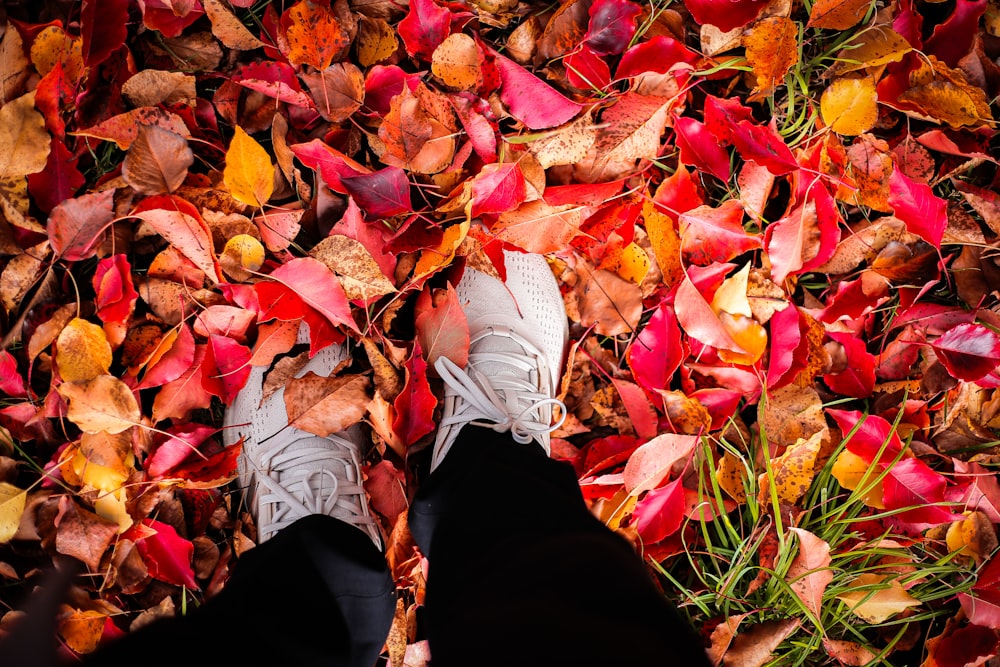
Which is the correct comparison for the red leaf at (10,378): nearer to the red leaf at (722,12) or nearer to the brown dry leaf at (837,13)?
the red leaf at (722,12)

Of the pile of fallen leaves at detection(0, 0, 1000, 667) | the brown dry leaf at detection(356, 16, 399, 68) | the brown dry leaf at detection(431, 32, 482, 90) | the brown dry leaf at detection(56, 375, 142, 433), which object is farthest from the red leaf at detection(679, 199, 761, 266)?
the brown dry leaf at detection(56, 375, 142, 433)

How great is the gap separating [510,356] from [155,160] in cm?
49

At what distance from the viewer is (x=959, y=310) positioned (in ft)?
2.86

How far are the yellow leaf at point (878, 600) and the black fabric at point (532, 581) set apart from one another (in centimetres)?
46

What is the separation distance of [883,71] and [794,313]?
0.36m

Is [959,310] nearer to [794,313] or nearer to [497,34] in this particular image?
[794,313]

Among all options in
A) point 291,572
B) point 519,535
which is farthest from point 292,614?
point 519,535

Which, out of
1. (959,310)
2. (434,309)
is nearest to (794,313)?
(959,310)

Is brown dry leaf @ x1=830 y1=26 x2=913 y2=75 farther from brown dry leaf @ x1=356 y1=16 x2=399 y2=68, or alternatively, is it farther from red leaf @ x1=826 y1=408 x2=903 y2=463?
brown dry leaf @ x1=356 y1=16 x2=399 y2=68

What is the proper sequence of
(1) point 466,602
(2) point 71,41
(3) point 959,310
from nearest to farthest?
1. (1) point 466,602
2. (2) point 71,41
3. (3) point 959,310

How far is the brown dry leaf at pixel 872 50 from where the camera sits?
2.73 feet

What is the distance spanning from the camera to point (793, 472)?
0.83 meters

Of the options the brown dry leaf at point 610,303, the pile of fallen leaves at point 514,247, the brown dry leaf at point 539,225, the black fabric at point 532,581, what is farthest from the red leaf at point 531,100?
the black fabric at point 532,581

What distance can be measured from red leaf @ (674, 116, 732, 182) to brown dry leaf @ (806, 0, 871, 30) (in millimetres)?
193
